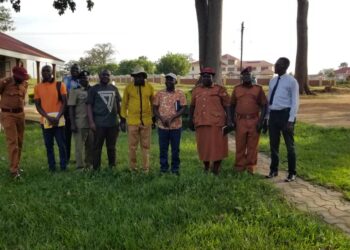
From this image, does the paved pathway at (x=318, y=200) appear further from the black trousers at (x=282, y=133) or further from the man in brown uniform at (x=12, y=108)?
the man in brown uniform at (x=12, y=108)

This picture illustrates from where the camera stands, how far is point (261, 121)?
263 inches

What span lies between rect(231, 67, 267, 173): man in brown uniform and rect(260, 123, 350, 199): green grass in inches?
42.9

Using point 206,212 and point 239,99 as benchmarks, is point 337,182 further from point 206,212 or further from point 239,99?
point 206,212

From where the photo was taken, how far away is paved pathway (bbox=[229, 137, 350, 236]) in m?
5.02

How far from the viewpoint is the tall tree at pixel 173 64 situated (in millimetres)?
88688

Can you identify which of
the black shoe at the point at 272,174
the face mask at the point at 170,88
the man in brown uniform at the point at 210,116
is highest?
the face mask at the point at 170,88

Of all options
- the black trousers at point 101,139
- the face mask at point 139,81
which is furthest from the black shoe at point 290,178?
the black trousers at point 101,139

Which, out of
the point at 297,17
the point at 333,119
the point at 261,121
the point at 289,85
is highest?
the point at 297,17

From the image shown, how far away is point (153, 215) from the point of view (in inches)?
180

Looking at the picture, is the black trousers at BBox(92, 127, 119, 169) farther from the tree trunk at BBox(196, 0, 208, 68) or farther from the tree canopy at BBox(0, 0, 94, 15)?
the tree trunk at BBox(196, 0, 208, 68)

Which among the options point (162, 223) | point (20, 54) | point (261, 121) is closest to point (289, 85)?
point (261, 121)

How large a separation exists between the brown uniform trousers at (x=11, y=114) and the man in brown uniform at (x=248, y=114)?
3.28 metres

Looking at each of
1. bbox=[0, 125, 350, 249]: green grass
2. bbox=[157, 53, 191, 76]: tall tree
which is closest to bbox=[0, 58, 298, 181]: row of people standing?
bbox=[0, 125, 350, 249]: green grass

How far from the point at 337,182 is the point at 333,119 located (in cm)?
1054
